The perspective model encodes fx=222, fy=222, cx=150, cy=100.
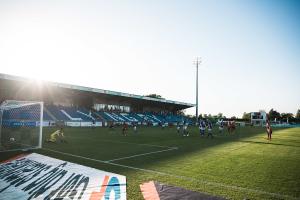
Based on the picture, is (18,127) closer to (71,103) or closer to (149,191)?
(149,191)

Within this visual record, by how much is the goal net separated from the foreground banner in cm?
627

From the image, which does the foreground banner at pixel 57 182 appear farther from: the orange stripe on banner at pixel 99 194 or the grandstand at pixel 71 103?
the grandstand at pixel 71 103

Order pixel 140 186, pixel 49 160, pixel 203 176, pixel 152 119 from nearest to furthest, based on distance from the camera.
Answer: pixel 140 186, pixel 203 176, pixel 49 160, pixel 152 119

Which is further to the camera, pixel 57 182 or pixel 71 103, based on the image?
pixel 71 103

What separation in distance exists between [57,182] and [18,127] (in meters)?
20.4

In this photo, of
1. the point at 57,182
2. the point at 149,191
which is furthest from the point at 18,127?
the point at 149,191

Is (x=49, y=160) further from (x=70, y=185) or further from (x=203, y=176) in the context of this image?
(x=203, y=176)

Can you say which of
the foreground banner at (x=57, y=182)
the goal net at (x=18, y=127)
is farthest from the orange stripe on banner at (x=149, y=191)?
the goal net at (x=18, y=127)

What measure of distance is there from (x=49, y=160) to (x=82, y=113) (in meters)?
39.6

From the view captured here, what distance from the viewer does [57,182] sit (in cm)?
773

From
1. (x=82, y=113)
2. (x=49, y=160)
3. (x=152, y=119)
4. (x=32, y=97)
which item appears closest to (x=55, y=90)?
(x=32, y=97)

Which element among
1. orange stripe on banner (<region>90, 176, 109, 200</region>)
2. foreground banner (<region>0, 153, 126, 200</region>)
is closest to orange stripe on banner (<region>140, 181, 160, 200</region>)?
foreground banner (<region>0, 153, 126, 200</region>)

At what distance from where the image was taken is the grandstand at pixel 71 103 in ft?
126

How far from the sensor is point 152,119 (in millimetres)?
66688
